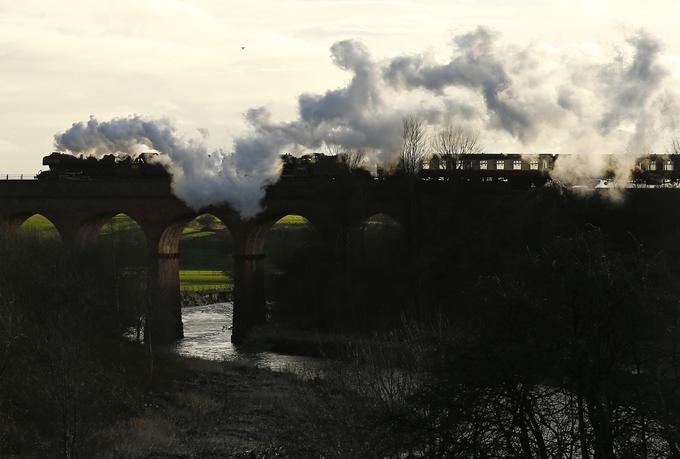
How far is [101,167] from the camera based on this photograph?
56344 millimetres

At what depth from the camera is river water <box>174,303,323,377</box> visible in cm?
4059

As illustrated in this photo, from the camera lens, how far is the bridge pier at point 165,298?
45.8 m

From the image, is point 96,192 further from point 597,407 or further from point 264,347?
point 597,407

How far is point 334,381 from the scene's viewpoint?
95.1 feet

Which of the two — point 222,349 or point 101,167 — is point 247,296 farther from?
point 101,167

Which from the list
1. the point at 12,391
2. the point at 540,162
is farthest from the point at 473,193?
the point at 12,391

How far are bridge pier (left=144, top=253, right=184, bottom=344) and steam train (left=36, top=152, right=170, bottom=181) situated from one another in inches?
193

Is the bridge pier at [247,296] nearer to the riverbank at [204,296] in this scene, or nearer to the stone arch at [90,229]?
the stone arch at [90,229]

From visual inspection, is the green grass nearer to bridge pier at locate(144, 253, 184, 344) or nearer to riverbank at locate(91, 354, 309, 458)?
bridge pier at locate(144, 253, 184, 344)

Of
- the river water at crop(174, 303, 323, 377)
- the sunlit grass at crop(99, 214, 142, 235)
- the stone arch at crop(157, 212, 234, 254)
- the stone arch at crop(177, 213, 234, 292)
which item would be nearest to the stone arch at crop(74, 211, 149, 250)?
the stone arch at crop(157, 212, 234, 254)

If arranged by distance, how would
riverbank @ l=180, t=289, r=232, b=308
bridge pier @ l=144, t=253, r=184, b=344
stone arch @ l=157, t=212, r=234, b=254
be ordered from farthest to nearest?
riverbank @ l=180, t=289, r=232, b=308
stone arch @ l=157, t=212, r=234, b=254
bridge pier @ l=144, t=253, r=184, b=344

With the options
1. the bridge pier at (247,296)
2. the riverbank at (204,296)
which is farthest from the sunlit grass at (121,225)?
the bridge pier at (247,296)

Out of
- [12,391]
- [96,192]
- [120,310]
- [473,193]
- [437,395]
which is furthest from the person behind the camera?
[96,192]

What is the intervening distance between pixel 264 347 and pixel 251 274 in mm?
5276
